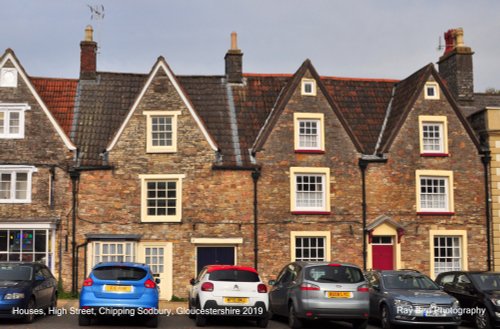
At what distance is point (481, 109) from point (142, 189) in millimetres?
15798

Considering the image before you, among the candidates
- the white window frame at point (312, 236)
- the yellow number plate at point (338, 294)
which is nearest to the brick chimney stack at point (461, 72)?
the white window frame at point (312, 236)

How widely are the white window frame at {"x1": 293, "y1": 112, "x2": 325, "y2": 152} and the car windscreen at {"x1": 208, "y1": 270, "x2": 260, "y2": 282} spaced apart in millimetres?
12157

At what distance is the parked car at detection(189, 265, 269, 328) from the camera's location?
18.0m

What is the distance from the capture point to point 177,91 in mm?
A: 29719

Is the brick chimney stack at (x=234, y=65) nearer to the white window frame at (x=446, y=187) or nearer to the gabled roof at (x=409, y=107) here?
the gabled roof at (x=409, y=107)

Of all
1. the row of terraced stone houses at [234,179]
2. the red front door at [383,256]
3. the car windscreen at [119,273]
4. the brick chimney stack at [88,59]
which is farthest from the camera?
the brick chimney stack at [88,59]

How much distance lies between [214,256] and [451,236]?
34.1 ft

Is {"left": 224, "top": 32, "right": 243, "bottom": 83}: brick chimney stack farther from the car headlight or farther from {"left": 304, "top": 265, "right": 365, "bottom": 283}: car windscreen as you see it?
the car headlight

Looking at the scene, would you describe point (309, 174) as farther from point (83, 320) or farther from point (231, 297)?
point (83, 320)

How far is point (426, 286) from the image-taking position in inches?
774

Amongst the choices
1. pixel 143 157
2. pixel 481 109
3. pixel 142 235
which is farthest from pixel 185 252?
pixel 481 109

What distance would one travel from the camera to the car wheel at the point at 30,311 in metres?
18.3

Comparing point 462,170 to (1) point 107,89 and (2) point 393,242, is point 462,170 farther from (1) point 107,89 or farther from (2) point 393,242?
(1) point 107,89

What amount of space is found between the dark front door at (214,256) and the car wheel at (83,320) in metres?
11.1
